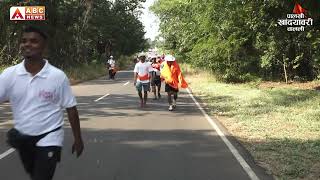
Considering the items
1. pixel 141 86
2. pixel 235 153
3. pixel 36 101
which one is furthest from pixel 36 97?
pixel 141 86

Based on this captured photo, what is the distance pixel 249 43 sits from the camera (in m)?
32.1

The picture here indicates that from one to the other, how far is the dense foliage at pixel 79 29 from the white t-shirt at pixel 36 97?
3.71ft

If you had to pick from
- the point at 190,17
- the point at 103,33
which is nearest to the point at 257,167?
the point at 190,17

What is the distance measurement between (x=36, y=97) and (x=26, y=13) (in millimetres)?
27433

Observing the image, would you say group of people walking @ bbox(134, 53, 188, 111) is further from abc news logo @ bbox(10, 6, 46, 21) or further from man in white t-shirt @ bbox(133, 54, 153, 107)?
abc news logo @ bbox(10, 6, 46, 21)

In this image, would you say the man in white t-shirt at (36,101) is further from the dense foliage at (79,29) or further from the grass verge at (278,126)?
the grass verge at (278,126)

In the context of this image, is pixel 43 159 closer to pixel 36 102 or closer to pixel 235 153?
pixel 36 102

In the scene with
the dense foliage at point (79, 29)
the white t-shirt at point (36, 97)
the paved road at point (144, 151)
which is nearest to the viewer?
the white t-shirt at point (36, 97)

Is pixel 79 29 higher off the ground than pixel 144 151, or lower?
higher

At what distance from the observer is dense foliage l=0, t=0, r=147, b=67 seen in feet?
110

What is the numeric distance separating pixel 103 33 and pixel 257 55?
40.6 m

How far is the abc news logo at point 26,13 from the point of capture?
30.7 metres

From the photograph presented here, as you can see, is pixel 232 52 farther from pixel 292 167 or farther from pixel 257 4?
pixel 292 167

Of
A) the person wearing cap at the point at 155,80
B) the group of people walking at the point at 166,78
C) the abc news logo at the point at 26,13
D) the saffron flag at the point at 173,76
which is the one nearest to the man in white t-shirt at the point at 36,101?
the group of people walking at the point at 166,78
